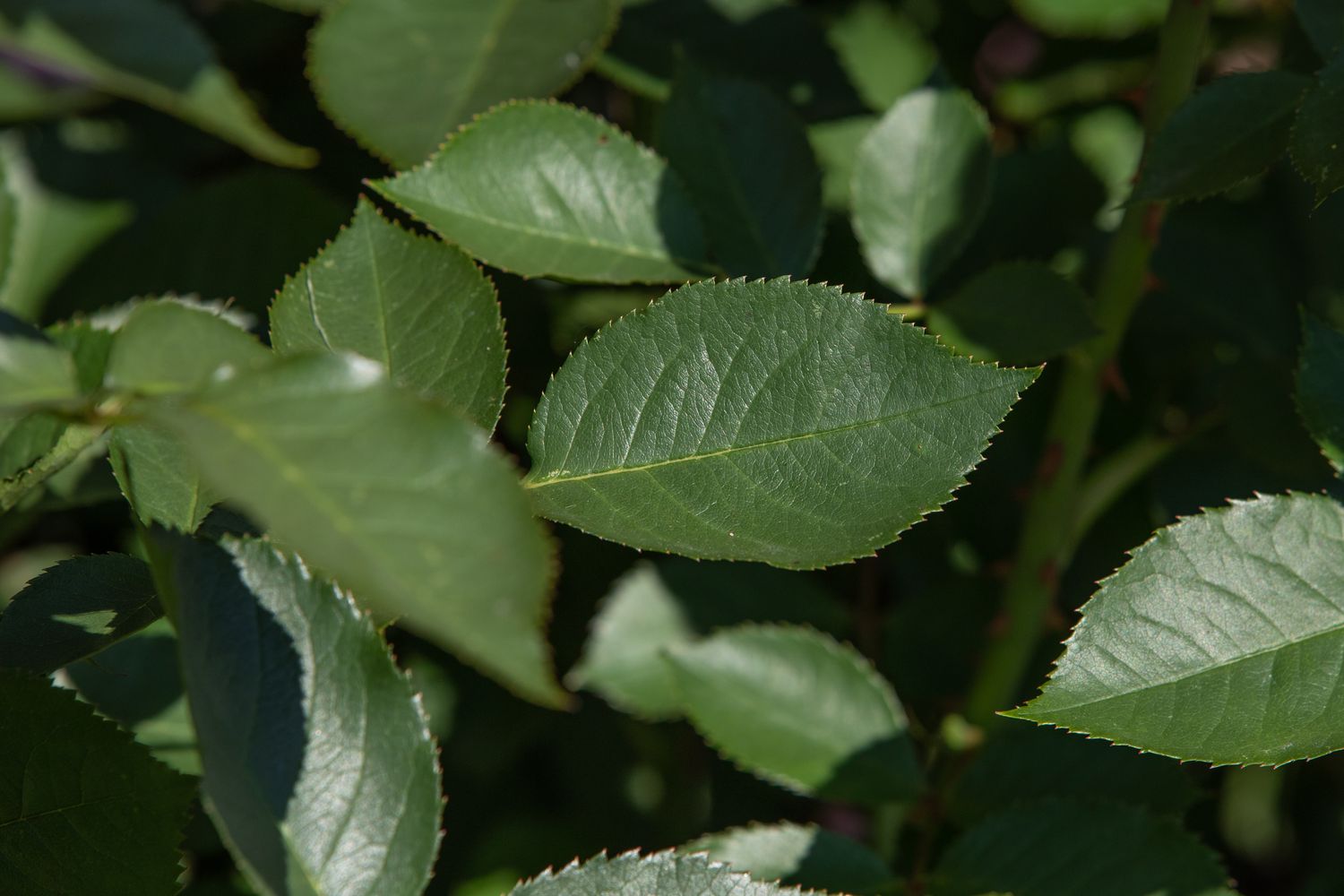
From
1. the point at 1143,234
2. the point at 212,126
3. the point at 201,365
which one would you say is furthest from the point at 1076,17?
the point at 201,365

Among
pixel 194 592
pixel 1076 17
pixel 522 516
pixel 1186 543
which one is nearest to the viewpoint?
pixel 522 516

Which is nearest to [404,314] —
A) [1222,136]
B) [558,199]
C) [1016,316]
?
[558,199]

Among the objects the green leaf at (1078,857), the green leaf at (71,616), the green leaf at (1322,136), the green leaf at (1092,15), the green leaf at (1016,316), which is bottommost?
the green leaf at (1078,857)

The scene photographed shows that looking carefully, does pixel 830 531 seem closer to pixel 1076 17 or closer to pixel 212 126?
pixel 212 126

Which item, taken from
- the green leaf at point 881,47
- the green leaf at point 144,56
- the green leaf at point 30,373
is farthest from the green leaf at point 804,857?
the green leaf at point 881,47

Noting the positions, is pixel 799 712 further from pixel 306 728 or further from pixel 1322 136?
pixel 1322 136

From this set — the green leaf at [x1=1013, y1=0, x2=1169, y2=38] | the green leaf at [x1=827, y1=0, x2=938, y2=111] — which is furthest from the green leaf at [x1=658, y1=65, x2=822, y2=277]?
the green leaf at [x1=1013, y1=0, x2=1169, y2=38]

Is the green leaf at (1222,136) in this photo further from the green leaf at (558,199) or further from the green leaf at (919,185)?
the green leaf at (558,199)

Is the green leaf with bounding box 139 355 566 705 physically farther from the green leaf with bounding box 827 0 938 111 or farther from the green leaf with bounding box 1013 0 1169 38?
the green leaf with bounding box 1013 0 1169 38
